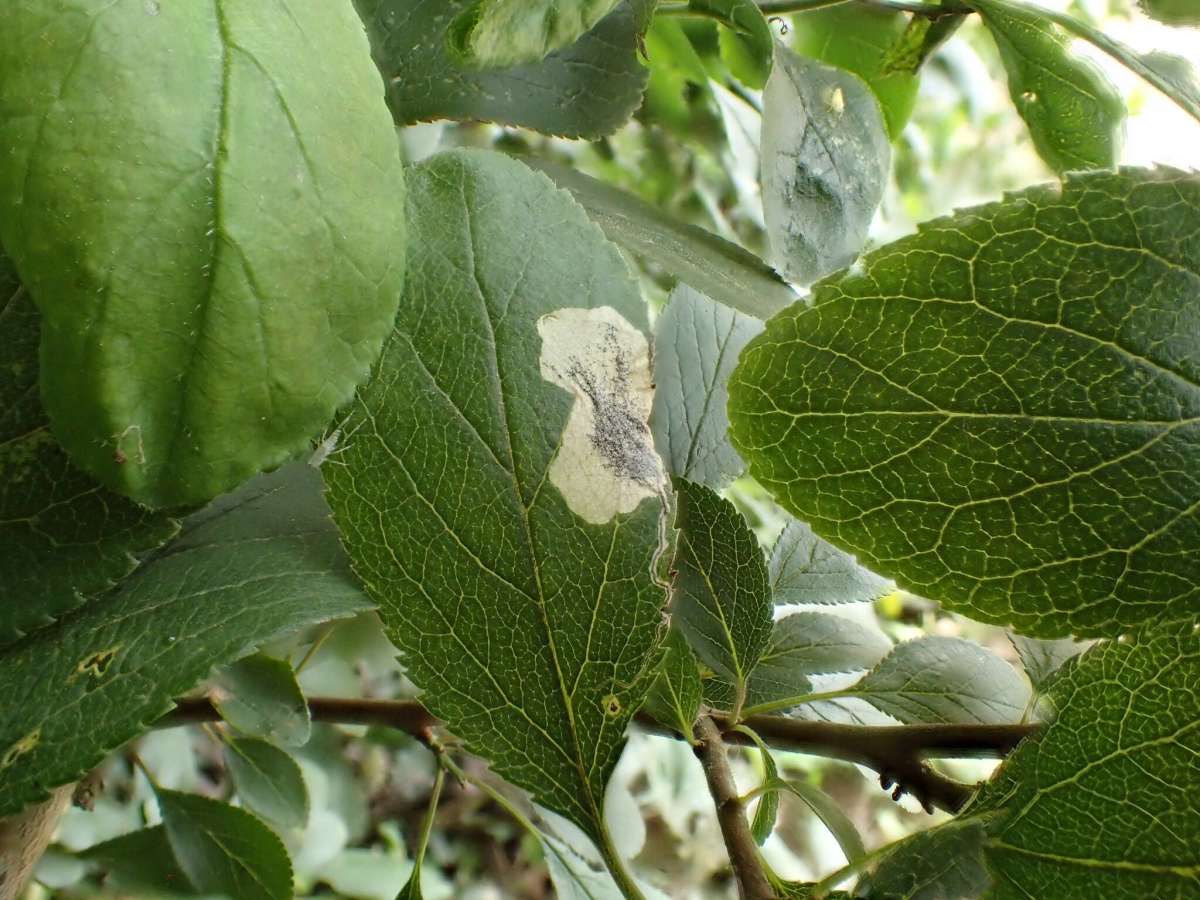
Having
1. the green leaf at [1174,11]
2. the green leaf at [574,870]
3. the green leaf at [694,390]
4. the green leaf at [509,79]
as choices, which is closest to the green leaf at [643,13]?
the green leaf at [509,79]

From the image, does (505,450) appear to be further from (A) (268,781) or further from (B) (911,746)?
(A) (268,781)

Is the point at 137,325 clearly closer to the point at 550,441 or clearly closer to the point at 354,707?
the point at 550,441

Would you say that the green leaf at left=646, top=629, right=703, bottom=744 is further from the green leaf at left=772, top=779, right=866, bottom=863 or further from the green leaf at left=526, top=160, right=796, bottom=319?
the green leaf at left=526, top=160, right=796, bottom=319

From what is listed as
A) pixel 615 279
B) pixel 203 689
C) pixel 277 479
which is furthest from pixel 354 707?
pixel 615 279

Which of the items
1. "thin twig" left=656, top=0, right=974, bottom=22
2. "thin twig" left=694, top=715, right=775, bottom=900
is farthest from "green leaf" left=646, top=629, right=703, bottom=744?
"thin twig" left=656, top=0, right=974, bottom=22

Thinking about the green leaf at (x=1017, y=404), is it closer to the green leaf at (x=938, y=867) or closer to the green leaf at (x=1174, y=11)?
the green leaf at (x=938, y=867)
